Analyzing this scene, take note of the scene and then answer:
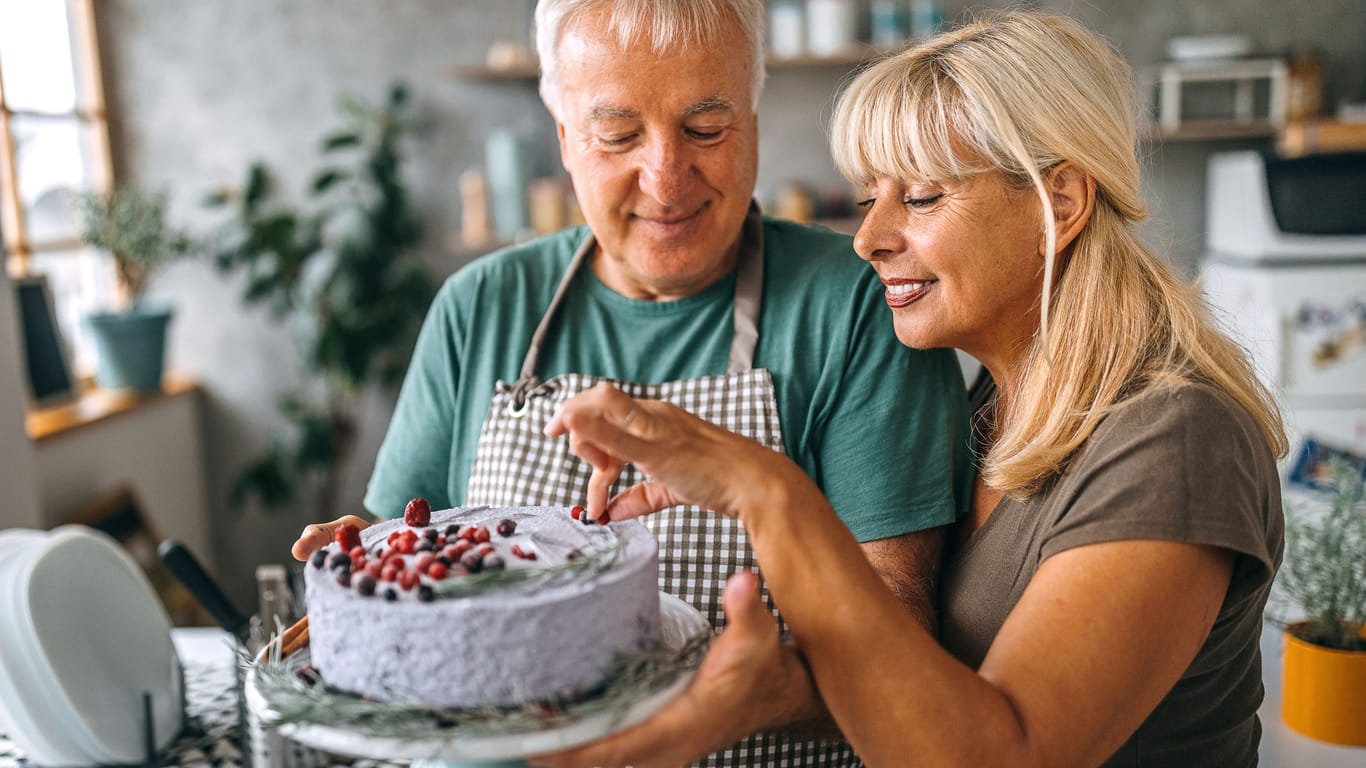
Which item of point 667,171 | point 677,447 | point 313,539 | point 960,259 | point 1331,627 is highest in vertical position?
point 667,171

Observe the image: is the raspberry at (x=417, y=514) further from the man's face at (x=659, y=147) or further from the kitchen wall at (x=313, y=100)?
the kitchen wall at (x=313, y=100)

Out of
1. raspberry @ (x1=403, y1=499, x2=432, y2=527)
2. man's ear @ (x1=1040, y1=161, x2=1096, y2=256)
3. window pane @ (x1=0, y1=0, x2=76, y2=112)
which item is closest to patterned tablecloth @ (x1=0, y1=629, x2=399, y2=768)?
raspberry @ (x1=403, y1=499, x2=432, y2=527)

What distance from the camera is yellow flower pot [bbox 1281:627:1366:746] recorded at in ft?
4.24

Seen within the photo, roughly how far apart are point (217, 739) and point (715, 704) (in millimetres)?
899

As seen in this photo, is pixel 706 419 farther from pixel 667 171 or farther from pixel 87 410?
pixel 87 410

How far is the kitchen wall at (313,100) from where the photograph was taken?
3871 millimetres

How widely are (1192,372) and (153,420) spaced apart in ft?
10.9

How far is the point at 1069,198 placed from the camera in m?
1.13

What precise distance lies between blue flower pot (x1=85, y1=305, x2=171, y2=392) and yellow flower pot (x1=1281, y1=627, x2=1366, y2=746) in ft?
10.2

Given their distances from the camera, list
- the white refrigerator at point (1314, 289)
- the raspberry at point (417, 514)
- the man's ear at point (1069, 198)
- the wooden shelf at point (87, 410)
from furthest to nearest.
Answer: the white refrigerator at point (1314, 289)
the wooden shelf at point (87, 410)
the man's ear at point (1069, 198)
the raspberry at point (417, 514)

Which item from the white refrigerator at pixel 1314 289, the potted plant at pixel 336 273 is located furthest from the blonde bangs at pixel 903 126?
the potted plant at pixel 336 273

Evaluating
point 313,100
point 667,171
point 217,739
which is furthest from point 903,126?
point 313,100

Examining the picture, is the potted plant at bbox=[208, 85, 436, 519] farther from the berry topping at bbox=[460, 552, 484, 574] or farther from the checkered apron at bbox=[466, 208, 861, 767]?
the berry topping at bbox=[460, 552, 484, 574]

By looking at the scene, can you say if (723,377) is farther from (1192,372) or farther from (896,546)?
(1192,372)
